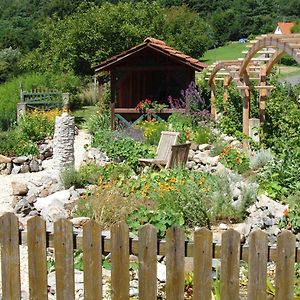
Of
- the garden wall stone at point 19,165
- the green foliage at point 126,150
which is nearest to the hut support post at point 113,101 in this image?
the green foliage at point 126,150

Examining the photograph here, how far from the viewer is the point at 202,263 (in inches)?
137

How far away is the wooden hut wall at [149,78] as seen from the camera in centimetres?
1673

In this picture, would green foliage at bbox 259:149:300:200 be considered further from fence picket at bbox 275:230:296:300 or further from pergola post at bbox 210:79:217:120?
pergola post at bbox 210:79:217:120

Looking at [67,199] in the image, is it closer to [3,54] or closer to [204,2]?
[3,54]

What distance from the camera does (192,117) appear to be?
49.6ft

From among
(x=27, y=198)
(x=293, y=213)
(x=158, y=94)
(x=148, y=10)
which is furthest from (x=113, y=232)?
(x=148, y=10)

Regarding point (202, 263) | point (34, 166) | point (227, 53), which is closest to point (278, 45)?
point (34, 166)

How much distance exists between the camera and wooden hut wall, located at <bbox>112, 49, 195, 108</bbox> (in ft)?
54.9

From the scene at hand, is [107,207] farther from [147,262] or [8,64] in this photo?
[8,64]

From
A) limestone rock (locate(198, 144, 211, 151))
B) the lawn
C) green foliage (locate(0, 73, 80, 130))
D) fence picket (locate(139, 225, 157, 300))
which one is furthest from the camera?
the lawn

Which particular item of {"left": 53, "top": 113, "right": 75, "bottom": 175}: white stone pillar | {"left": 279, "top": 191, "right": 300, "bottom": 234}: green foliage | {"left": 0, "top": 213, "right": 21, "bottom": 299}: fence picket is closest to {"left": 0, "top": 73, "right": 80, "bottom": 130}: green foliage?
{"left": 53, "top": 113, "right": 75, "bottom": 175}: white stone pillar

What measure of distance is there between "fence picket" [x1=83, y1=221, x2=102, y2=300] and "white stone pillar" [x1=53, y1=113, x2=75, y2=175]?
6.46 metres

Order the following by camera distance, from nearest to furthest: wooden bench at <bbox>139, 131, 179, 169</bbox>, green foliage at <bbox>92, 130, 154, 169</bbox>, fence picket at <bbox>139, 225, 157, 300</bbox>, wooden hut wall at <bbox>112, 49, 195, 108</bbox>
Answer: fence picket at <bbox>139, 225, 157, 300</bbox> → wooden bench at <bbox>139, 131, 179, 169</bbox> → green foliage at <bbox>92, 130, 154, 169</bbox> → wooden hut wall at <bbox>112, 49, 195, 108</bbox>

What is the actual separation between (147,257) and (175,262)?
0.56 feet
